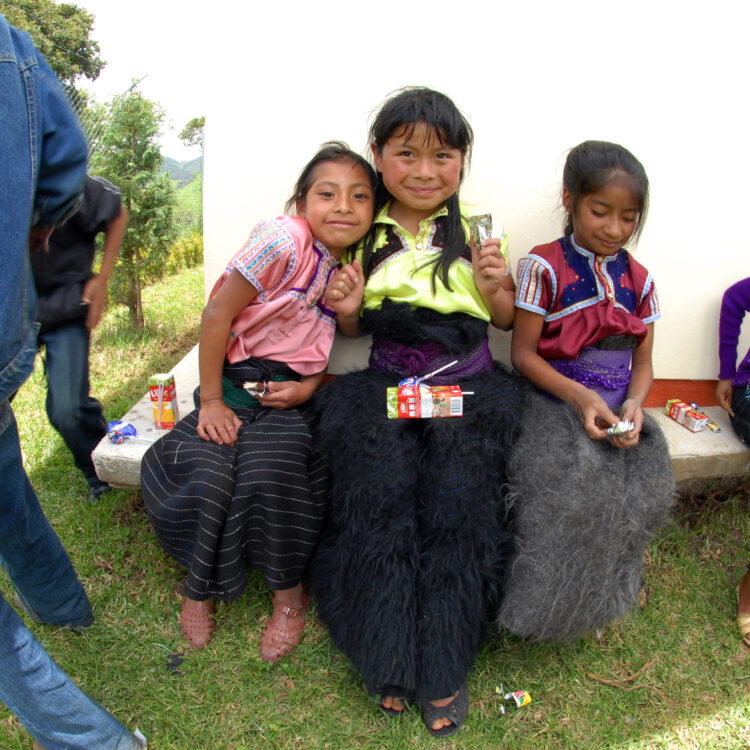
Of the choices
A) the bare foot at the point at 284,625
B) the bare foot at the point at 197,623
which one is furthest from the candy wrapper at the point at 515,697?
the bare foot at the point at 197,623

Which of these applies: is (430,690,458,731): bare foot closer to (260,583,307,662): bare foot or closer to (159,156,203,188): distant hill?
(260,583,307,662): bare foot

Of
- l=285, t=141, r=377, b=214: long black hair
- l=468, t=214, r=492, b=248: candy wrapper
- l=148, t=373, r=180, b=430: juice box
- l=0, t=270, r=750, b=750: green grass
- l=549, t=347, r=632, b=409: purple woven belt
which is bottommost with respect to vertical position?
l=0, t=270, r=750, b=750: green grass

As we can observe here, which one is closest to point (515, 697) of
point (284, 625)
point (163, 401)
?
point (284, 625)

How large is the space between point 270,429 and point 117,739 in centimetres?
95

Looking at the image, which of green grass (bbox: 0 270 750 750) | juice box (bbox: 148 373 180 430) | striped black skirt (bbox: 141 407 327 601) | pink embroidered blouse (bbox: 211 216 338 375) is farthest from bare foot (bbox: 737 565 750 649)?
juice box (bbox: 148 373 180 430)

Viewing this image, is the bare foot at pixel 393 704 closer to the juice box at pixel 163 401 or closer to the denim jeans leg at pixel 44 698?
the denim jeans leg at pixel 44 698

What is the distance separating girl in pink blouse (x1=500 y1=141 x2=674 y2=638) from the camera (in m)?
1.87

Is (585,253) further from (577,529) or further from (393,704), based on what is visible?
(393,704)

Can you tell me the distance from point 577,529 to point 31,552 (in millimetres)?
1567

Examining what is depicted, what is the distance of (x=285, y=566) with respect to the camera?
6.69 ft

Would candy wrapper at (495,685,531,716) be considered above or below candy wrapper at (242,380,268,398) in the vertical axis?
below

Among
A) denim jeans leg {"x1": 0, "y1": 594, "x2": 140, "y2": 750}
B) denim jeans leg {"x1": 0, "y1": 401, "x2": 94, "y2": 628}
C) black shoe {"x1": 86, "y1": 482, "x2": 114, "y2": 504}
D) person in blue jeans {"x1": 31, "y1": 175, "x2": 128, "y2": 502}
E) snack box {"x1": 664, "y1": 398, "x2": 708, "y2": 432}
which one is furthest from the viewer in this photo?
black shoe {"x1": 86, "y1": 482, "x2": 114, "y2": 504}

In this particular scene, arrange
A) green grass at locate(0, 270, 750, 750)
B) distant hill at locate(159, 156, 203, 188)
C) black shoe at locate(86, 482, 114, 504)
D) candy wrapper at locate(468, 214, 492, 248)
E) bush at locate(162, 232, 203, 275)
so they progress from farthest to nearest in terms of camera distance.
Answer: bush at locate(162, 232, 203, 275) < distant hill at locate(159, 156, 203, 188) < black shoe at locate(86, 482, 114, 504) < candy wrapper at locate(468, 214, 492, 248) < green grass at locate(0, 270, 750, 750)

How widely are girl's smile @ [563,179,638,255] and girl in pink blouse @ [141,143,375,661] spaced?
2.36 feet
